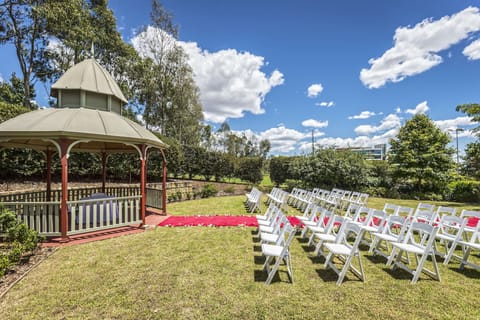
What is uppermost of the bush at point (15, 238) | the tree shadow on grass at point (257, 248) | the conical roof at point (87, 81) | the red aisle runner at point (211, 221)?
the conical roof at point (87, 81)

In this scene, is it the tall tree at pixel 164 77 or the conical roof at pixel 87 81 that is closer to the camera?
the conical roof at pixel 87 81

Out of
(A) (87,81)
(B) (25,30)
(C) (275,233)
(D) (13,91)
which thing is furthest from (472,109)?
(D) (13,91)

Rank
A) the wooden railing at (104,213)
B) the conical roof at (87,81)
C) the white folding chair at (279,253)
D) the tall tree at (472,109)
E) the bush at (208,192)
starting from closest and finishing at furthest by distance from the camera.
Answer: the white folding chair at (279,253), the wooden railing at (104,213), the conical roof at (87,81), the tall tree at (472,109), the bush at (208,192)

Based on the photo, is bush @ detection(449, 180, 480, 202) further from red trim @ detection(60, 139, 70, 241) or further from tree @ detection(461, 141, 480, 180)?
red trim @ detection(60, 139, 70, 241)

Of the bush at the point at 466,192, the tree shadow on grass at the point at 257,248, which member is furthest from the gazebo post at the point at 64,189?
the bush at the point at 466,192

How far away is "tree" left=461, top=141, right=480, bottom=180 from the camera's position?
46.1 feet

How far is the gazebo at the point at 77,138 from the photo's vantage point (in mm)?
5832

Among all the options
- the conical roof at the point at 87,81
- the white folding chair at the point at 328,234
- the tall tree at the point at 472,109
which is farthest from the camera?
the tall tree at the point at 472,109

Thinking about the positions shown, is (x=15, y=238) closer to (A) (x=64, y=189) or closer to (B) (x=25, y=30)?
(A) (x=64, y=189)

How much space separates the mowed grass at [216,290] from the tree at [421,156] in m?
13.4

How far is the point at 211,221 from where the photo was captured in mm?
8180

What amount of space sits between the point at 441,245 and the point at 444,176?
13033 mm

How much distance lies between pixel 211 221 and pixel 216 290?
4638 mm

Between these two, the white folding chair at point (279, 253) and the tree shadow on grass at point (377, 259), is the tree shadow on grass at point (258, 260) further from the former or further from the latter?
the tree shadow on grass at point (377, 259)
